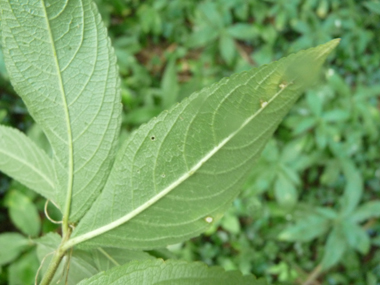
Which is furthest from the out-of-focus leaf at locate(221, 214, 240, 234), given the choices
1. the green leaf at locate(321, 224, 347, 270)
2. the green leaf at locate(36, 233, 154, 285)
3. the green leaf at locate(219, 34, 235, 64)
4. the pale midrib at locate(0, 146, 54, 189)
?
the pale midrib at locate(0, 146, 54, 189)

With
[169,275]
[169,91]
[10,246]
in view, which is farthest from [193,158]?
[169,91]

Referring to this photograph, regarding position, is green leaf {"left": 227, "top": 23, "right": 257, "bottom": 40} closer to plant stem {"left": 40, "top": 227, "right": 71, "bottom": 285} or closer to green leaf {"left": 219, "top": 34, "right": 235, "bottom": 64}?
green leaf {"left": 219, "top": 34, "right": 235, "bottom": 64}

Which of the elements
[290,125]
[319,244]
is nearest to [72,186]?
[290,125]

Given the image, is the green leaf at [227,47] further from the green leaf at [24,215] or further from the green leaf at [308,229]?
the green leaf at [24,215]

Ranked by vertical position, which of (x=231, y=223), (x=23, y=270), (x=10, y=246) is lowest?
(x=231, y=223)

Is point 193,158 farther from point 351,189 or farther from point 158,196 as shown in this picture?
point 351,189

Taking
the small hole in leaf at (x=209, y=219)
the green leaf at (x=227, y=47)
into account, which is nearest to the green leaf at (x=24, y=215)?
the small hole in leaf at (x=209, y=219)
